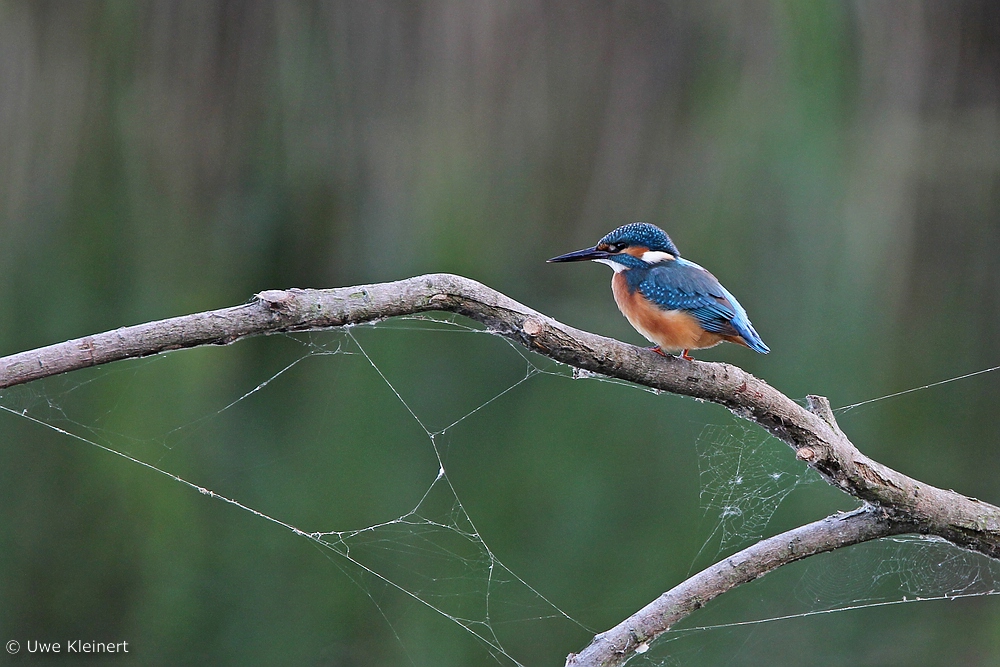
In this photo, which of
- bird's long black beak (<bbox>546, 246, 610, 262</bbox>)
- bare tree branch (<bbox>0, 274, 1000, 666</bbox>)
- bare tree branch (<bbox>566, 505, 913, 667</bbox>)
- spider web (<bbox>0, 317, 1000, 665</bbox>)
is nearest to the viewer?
bare tree branch (<bbox>0, 274, 1000, 666</bbox>)

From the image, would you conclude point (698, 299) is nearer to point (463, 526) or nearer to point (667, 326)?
point (667, 326)

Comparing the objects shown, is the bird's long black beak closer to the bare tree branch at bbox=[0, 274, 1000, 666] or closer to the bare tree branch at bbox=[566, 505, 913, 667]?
the bare tree branch at bbox=[0, 274, 1000, 666]

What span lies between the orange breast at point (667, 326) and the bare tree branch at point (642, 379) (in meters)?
0.20

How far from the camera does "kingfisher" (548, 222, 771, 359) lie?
103 cm

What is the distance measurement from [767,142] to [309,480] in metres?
1.28

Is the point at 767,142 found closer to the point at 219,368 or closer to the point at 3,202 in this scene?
the point at 219,368

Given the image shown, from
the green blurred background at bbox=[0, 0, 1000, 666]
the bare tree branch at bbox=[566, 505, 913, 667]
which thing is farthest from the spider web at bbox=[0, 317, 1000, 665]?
the bare tree branch at bbox=[566, 505, 913, 667]

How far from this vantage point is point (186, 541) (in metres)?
1.88

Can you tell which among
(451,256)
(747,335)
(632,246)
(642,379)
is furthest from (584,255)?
(451,256)

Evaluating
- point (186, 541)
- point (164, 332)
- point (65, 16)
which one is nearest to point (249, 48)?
point (65, 16)

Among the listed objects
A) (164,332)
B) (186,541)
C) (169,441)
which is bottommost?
(186,541)

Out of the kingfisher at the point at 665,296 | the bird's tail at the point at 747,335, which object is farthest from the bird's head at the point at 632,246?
the bird's tail at the point at 747,335

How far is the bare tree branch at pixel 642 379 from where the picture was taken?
597 mm

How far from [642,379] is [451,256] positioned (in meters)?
1.08
